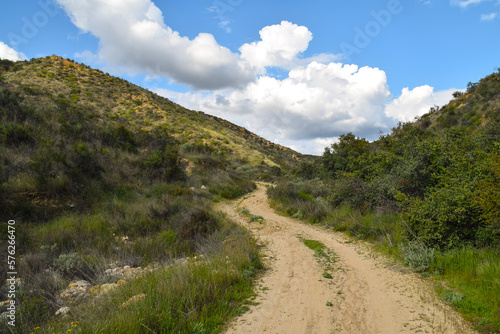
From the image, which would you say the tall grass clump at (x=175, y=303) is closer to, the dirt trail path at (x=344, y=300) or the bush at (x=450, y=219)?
the dirt trail path at (x=344, y=300)

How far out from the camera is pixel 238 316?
162 inches

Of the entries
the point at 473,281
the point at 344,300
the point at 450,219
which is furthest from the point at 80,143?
the point at 473,281

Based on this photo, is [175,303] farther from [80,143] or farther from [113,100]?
[113,100]

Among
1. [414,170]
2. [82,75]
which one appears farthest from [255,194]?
[82,75]

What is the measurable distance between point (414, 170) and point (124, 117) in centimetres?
3581

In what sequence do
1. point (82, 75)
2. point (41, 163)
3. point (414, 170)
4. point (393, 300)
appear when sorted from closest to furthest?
point (393, 300) → point (414, 170) → point (41, 163) → point (82, 75)

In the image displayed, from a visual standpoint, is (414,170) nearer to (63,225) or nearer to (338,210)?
(338,210)

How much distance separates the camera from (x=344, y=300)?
4.55 meters

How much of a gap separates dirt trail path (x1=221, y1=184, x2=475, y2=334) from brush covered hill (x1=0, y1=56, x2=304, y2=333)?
55 centimetres

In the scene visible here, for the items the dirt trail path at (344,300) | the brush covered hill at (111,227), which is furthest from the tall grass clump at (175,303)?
the dirt trail path at (344,300)

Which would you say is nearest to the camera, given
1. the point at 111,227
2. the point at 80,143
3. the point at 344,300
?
the point at 344,300

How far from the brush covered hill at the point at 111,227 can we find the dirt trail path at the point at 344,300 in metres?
0.55

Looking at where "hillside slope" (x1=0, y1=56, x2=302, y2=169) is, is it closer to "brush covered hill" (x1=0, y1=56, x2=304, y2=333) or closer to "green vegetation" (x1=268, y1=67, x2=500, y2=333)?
"brush covered hill" (x1=0, y1=56, x2=304, y2=333)

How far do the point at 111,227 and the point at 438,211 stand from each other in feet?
30.9
